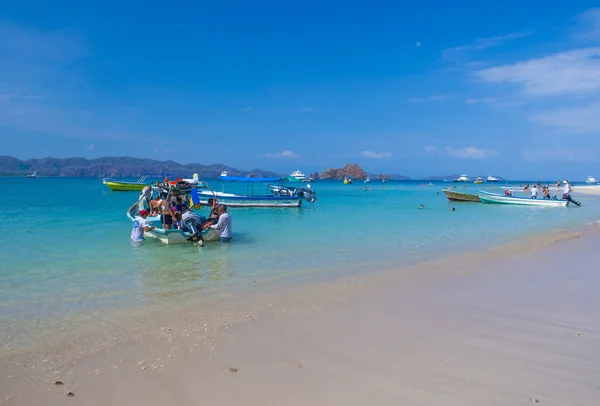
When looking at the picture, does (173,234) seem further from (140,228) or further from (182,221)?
(140,228)

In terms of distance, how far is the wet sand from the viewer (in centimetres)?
412

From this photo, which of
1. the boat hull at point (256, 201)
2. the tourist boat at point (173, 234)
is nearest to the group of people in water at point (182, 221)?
the tourist boat at point (173, 234)

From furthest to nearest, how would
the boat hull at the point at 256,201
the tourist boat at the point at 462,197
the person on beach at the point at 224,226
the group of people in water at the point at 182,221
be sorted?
the tourist boat at the point at 462,197, the boat hull at the point at 256,201, the person on beach at the point at 224,226, the group of people in water at the point at 182,221

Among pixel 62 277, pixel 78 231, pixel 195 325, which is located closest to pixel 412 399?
pixel 195 325

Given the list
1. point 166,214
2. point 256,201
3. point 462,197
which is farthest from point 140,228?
point 462,197

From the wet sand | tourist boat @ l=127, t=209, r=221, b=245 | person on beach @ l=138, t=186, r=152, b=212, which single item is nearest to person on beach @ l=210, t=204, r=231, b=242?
tourist boat @ l=127, t=209, r=221, b=245

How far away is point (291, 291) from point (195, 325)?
8.51ft

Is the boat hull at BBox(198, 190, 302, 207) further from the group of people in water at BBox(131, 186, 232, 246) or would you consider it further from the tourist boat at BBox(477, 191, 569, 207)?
the tourist boat at BBox(477, 191, 569, 207)

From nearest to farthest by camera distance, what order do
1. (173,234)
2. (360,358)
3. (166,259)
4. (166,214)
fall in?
1. (360,358)
2. (166,259)
3. (173,234)
4. (166,214)

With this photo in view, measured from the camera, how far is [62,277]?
9633mm

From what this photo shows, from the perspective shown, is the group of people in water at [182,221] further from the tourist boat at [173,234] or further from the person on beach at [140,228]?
the tourist boat at [173,234]

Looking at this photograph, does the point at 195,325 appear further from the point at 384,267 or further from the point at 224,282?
the point at 384,267

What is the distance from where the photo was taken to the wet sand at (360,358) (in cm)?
412

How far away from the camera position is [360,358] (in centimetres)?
498
